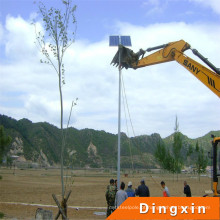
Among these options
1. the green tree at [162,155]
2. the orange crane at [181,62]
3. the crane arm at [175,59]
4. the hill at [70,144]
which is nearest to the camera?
the orange crane at [181,62]

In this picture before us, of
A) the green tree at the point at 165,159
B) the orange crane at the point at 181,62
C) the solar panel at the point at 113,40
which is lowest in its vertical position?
the green tree at the point at 165,159

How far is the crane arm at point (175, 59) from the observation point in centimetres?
1096

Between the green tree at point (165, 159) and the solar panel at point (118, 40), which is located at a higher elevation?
the solar panel at point (118, 40)

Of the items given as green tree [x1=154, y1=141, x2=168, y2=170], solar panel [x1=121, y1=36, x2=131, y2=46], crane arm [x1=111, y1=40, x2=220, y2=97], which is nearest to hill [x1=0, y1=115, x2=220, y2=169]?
green tree [x1=154, y1=141, x2=168, y2=170]

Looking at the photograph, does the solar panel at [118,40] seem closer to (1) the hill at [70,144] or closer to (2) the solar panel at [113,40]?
(2) the solar panel at [113,40]

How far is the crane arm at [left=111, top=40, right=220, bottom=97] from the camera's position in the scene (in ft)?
36.0

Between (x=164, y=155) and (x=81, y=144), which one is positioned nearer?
(x=164, y=155)

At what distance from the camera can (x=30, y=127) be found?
119500 mm

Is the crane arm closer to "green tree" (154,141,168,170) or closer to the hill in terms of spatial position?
Answer: "green tree" (154,141,168,170)

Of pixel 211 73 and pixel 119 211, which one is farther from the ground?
pixel 211 73

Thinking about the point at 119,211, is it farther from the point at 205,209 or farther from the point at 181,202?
the point at 205,209

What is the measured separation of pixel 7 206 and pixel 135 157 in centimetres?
10968

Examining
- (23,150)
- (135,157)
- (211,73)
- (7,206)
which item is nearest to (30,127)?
(23,150)

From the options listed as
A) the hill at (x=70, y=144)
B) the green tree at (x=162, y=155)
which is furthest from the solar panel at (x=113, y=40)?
the hill at (x=70, y=144)
